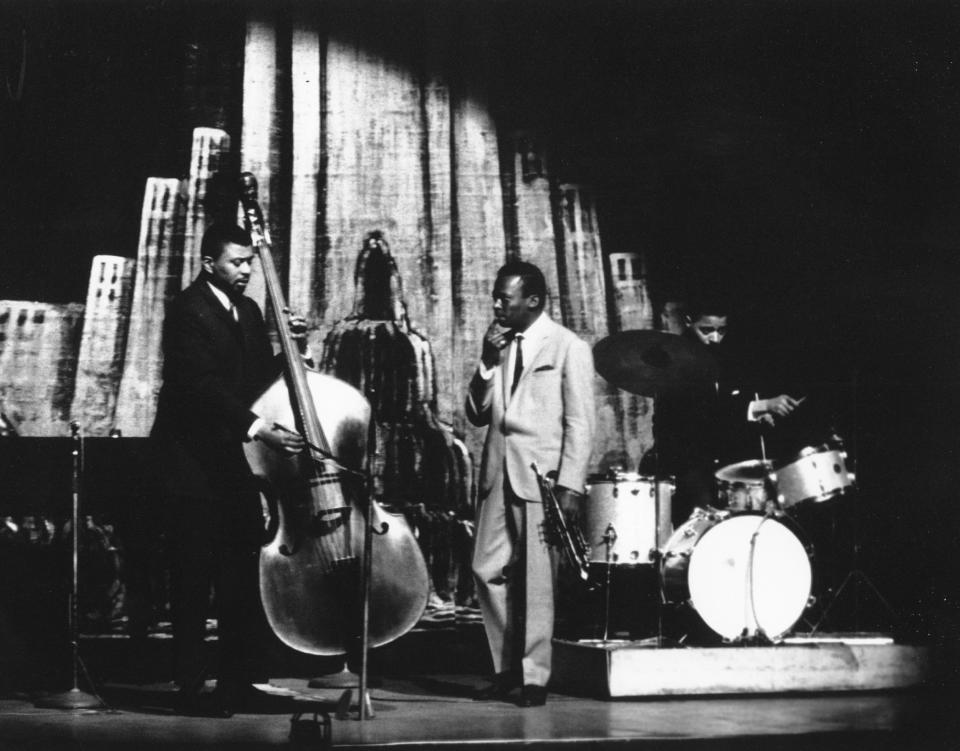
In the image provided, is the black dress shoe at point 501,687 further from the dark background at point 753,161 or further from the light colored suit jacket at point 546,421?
the dark background at point 753,161

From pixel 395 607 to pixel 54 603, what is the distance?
74.2 inches

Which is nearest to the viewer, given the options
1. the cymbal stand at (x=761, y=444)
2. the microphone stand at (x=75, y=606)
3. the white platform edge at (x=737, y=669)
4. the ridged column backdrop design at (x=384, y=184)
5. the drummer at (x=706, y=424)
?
the microphone stand at (x=75, y=606)

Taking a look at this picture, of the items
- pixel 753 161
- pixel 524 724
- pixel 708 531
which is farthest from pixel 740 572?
pixel 753 161

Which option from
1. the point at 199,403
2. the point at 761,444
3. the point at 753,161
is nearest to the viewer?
the point at 199,403

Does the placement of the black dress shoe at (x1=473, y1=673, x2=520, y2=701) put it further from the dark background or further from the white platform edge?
the dark background

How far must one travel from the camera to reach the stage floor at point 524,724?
4.10m

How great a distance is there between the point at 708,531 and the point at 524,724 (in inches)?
57.8

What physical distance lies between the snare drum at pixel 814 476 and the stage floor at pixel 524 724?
911mm

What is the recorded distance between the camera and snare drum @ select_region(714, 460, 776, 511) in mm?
5746

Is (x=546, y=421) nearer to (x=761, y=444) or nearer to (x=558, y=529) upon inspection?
(x=558, y=529)

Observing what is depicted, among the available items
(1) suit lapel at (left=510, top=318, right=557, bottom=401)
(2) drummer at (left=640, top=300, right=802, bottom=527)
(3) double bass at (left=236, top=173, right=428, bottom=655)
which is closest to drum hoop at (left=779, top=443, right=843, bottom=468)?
(2) drummer at (left=640, top=300, right=802, bottom=527)

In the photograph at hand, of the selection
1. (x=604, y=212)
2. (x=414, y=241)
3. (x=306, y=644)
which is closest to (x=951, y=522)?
(x=604, y=212)

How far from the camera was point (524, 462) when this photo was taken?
5051mm

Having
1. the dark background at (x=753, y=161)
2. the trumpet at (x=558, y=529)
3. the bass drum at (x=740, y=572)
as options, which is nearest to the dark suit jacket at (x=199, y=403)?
the trumpet at (x=558, y=529)
